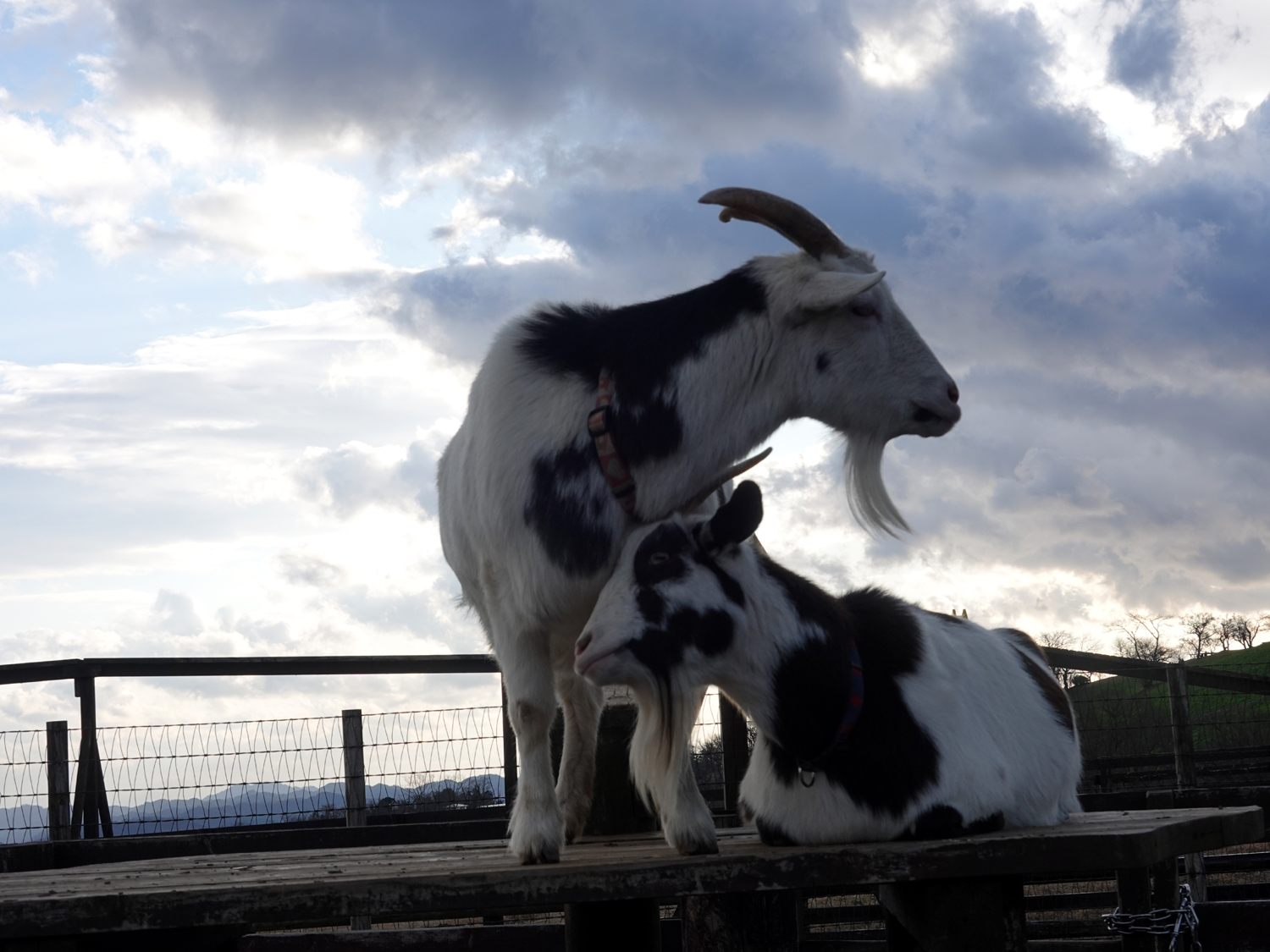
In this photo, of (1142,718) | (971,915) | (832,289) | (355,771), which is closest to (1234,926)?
(971,915)

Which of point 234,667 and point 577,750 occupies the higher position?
point 234,667

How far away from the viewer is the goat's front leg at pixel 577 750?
12.3 ft

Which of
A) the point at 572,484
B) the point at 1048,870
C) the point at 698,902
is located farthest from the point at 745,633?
the point at 698,902

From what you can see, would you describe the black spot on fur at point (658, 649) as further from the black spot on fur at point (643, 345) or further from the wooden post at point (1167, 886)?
the wooden post at point (1167, 886)

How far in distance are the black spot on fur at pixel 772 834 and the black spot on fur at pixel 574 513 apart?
0.73 metres

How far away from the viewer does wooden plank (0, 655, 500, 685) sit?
19.9 ft

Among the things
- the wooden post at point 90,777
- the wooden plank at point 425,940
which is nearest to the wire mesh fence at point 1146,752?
the wooden plank at point 425,940

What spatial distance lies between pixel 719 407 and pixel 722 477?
0.64 feet

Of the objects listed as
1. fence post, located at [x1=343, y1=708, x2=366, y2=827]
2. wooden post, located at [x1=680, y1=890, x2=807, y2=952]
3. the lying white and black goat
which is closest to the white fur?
the lying white and black goat

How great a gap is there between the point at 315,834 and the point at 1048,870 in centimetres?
330

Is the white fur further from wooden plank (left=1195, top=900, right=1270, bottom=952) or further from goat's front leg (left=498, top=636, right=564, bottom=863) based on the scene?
wooden plank (left=1195, top=900, right=1270, bottom=952)

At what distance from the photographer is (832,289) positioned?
116 inches

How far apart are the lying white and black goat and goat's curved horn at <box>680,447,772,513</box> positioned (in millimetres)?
143

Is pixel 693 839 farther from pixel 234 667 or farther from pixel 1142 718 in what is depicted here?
pixel 1142 718
